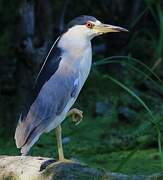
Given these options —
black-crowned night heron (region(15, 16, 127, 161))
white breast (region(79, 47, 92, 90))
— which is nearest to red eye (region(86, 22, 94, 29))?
black-crowned night heron (region(15, 16, 127, 161))

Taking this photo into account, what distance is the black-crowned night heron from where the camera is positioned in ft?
12.2

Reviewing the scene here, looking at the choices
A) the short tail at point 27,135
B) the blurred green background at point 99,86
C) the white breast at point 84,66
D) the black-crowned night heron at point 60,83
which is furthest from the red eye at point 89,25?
the blurred green background at point 99,86

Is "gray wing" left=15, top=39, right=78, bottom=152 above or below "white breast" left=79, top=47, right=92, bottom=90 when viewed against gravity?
below

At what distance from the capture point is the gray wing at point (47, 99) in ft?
12.1

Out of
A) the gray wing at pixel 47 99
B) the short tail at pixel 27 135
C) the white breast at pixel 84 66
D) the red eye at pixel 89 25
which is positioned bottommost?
the short tail at pixel 27 135

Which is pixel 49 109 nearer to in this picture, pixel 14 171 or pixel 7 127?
pixel 14 171

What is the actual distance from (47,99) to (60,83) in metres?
0.09

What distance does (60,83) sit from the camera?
382cm

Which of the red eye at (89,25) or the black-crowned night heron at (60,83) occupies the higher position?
the red eye at (89,25)

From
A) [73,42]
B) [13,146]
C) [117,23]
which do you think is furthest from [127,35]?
[73,42]

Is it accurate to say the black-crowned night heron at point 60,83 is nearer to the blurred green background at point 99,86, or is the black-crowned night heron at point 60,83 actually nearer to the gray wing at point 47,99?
the gray wing at point 47,99

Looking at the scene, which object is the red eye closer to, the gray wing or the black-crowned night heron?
the black-crowned night heron

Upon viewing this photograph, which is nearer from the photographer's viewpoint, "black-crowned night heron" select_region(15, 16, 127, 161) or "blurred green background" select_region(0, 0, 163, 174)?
"black-crowned night heron" select_region(15, 16, 127, 161)

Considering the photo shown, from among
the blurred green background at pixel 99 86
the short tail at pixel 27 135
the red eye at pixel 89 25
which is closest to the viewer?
the short tail at pixel 27 135
